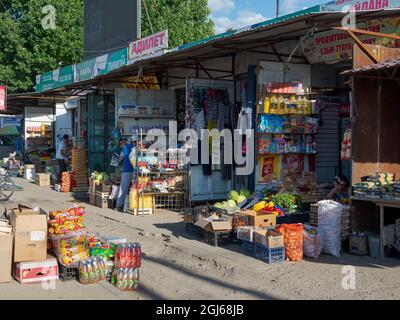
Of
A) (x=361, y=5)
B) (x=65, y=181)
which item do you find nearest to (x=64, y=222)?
(x=361, y=5)

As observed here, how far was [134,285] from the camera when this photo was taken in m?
6.37

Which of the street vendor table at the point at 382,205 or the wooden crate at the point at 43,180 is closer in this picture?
the street vendor table at the point at 382,205

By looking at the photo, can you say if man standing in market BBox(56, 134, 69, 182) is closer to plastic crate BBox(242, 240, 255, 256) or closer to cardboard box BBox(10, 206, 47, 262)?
plastic crate BBox(242, 240, 255, 256)

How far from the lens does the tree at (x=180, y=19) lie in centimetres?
3081

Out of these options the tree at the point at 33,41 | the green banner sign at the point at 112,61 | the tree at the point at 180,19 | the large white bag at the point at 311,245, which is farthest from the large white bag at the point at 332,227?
the tree at the point at 33,41

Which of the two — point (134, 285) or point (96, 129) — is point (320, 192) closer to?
point (134, 285)

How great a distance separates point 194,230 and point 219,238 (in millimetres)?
1007

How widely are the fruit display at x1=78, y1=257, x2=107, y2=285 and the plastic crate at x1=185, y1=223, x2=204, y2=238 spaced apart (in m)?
3.08

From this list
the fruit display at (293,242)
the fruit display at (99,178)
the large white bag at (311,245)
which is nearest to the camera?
the fruit display at (293,242)

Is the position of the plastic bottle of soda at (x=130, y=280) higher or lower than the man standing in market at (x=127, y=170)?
lower

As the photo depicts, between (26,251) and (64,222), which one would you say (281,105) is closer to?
(64,222)

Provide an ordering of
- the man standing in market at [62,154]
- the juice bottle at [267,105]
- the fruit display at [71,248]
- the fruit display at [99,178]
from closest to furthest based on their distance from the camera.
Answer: the fruit display at [71,248]
the juice bottle at [267,105]
the fruit display at [99,178]
the man standing in market at [62,154]

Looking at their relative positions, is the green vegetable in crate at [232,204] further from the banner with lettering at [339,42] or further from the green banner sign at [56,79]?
the green banner sign at [56,79]

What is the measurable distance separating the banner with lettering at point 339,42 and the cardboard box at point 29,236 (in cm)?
511
